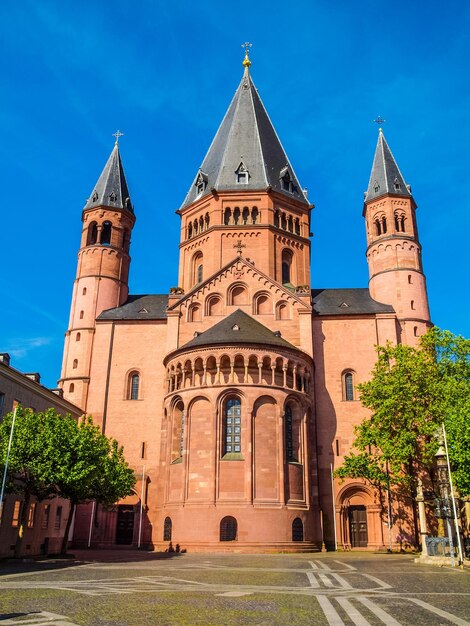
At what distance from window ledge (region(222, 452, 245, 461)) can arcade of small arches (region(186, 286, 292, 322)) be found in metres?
13.3

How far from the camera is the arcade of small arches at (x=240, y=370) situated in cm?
3981

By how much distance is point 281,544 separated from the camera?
3659 centimetres

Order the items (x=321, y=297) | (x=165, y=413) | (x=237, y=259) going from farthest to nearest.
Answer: (x=321, y=297)
(x=237, y=259)
(x=165, y=413)

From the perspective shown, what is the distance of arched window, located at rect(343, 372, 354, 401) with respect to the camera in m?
47.2

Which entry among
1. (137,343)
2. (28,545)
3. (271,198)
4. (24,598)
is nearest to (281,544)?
(28,545)

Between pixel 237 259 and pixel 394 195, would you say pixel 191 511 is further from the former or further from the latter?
pixel 394 195

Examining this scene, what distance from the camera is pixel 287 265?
54188mm

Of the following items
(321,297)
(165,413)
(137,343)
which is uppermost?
(321,297)

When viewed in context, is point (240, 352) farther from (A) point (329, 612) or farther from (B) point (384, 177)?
(A) point (329, 612)

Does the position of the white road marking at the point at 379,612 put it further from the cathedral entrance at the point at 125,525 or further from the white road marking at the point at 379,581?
the cathedral entrance at the point at 125,525

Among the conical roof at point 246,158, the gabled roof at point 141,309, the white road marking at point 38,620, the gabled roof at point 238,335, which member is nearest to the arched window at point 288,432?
the gabled roof at point 238,335

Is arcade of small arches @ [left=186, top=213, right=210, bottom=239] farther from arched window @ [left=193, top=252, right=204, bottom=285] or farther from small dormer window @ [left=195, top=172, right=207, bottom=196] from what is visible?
small dormer window @ [left=195, top=172, right=207, bottom=196]

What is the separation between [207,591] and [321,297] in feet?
135

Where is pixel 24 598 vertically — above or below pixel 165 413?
below
